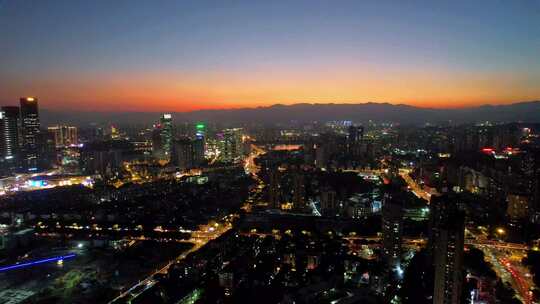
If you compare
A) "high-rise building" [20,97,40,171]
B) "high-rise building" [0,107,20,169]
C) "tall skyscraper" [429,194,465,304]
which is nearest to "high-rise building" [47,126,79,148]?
"high-rise building" [20,97,40,171]

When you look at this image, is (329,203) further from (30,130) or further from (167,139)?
(30,130)

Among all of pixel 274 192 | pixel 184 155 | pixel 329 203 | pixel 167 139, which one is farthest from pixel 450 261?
pixel 167 139

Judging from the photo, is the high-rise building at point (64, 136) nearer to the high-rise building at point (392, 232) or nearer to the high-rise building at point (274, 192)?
the high-rise building at point (274, 192)

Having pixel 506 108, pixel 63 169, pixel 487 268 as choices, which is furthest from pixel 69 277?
pixel 506 108

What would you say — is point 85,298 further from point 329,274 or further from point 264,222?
point 264,222

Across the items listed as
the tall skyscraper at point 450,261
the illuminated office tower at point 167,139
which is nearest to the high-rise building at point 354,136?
the illuminated office tower at point 167,139

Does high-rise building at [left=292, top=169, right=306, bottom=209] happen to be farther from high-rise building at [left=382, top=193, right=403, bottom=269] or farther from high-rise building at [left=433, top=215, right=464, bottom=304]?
high-rise building at [left=433, top=215, right=464, bottom=304]

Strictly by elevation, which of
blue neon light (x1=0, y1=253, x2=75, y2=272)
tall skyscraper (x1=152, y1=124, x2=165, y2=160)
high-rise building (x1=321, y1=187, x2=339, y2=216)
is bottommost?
blue neon light (x1=0, y1=253, x2=75, y2=272)
